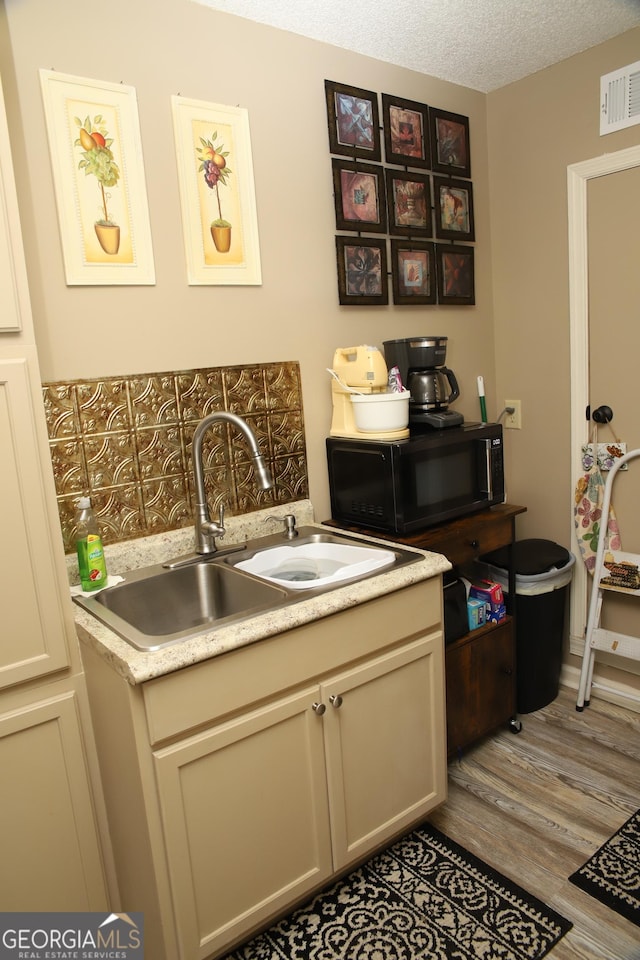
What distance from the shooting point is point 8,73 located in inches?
62.4

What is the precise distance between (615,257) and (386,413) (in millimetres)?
1129

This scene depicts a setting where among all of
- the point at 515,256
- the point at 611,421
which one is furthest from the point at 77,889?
the point at 515,256

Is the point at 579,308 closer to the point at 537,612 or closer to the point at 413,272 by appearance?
the point at 413,272

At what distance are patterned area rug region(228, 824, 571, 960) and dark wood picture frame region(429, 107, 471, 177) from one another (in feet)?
8.02

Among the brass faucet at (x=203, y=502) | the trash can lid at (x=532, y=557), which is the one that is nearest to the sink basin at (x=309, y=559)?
the brass faucet at (x=203, y=502)

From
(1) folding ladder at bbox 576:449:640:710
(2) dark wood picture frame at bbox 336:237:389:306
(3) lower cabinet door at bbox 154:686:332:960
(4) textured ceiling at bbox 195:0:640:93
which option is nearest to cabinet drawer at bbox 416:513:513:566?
(1) folding ladder at bbox 576:449:640:710

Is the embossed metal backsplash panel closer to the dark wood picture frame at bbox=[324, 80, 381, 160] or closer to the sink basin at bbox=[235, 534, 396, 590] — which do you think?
the sink basin at bbox=[235, 534, 396, 590]

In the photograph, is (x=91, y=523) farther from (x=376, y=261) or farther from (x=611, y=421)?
(x=611, y=421)

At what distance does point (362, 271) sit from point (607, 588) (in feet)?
4.98

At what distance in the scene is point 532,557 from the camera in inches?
101

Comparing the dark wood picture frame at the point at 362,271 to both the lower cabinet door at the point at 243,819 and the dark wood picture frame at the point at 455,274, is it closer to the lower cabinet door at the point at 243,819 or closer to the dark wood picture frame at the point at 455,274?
the dark wood picture frame at the point at 455,274

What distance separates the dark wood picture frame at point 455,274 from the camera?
2.61 metres

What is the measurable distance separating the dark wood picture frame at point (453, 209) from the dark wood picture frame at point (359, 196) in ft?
1.01

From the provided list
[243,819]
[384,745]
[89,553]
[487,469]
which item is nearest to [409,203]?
[487,469]
